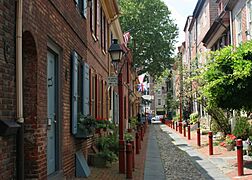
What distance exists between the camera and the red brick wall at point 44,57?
6078mm

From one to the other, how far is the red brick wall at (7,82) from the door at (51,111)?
212 centimetres

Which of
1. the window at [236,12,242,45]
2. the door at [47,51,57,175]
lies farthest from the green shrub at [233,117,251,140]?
the door at [47,51,57,175]

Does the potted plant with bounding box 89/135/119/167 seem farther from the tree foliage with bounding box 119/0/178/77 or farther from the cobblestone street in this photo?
the tree foliage with bounding box 119/0/178/77

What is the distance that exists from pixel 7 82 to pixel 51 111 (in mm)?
2671

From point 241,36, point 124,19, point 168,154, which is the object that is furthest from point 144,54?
point 168,154

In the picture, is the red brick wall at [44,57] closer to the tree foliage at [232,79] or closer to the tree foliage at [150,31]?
the tree foliage at [232,79]

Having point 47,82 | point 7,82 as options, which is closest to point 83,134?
point 47,82

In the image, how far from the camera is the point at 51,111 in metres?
7.72

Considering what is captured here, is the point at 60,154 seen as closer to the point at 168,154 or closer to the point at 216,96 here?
the point at 216,96

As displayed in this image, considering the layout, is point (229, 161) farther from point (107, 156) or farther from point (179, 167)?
point (107, 156)

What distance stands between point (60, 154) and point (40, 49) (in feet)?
7.59

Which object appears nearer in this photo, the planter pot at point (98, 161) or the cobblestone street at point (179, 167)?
the cobblestone street at point (179, 167)

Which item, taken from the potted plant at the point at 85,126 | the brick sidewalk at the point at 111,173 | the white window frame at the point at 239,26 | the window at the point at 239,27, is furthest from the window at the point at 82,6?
the window at the point at 239,27

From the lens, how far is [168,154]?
16.1 metres
